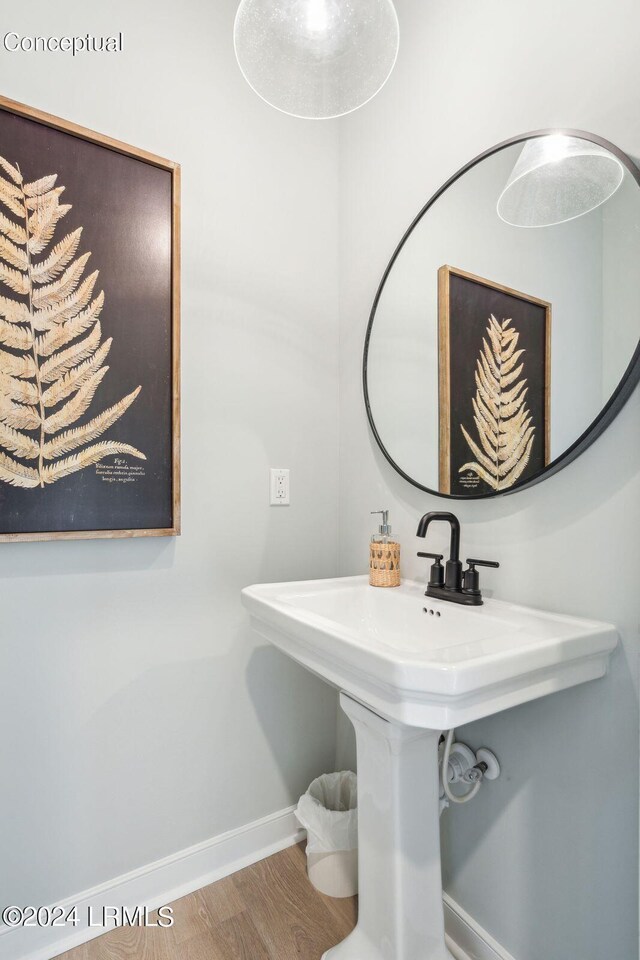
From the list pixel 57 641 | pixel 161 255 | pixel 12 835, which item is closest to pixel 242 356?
pixel 161 255

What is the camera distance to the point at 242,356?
1566 mm

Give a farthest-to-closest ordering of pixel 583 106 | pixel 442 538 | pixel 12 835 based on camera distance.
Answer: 1. pixel 442 538
2. pixel 12 835
3. pixel 583 106

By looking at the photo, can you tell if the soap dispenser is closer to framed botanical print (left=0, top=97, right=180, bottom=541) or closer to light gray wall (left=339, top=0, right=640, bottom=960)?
light gray wall (left=339, top=0, right=640, bottom=960)

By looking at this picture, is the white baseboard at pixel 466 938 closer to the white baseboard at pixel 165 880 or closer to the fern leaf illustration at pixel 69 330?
the white baseboard at pixel 165 880

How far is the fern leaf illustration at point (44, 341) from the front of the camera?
46.8 inches

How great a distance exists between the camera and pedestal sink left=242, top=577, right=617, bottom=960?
78cm

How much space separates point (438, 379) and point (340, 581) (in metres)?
0.64

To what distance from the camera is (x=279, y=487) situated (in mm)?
1632

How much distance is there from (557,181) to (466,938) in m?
1.78

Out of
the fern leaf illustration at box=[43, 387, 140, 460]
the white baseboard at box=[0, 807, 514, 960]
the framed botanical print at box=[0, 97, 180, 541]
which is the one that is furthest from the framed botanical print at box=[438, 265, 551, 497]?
the white baseboard at box=[0, 807, 514, 960]

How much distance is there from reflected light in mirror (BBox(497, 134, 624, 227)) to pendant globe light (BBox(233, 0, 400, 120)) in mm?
369

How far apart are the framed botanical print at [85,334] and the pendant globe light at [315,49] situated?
0.49 m

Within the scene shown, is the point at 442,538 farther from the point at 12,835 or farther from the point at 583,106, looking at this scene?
the point at 12,835

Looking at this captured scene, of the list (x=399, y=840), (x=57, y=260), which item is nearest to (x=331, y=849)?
(x=399, y=840)
